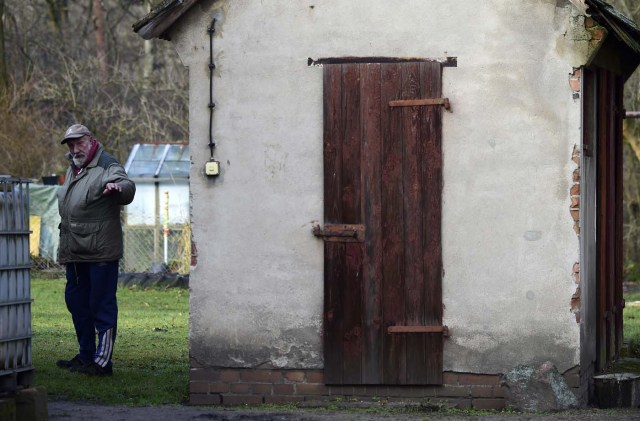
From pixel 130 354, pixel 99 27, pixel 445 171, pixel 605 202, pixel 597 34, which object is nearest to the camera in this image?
pixel 597 34

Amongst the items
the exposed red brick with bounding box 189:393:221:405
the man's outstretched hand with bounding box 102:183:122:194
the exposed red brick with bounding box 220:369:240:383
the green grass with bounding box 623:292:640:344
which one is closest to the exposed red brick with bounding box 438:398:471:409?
the exposed red brick with bounding box 220:369:240:383

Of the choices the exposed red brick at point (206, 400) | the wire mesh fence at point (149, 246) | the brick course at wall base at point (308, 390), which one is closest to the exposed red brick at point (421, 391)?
the brick course at wall base at point (308, 390)

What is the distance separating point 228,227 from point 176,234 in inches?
563

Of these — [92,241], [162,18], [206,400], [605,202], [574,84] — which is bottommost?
[206,400]

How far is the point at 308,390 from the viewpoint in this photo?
903 centimetres

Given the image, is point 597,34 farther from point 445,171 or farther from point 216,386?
point 216,386

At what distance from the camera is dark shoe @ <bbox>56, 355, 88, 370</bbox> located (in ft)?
32.6

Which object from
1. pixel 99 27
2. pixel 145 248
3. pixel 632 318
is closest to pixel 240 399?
pixel 632 318

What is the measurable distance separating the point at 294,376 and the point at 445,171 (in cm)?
190

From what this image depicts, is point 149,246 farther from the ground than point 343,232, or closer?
closer

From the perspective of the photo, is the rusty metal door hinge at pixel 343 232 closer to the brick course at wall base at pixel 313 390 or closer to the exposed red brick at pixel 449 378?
the brick course at wall base at pixel 313 390

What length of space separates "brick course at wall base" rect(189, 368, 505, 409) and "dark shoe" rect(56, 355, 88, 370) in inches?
49.5

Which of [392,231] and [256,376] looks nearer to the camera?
[392,231]

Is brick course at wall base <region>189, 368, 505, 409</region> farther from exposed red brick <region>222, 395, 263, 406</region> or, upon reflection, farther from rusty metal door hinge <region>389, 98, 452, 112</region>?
rusty metal door hinge <region>389, 98, 452, 112</region>
